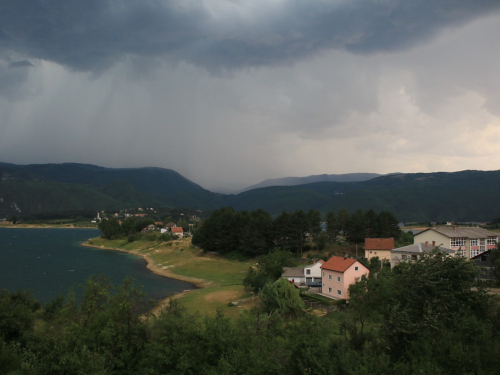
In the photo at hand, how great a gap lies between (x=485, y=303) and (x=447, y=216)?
17966cm

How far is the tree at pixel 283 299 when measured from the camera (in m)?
30.3

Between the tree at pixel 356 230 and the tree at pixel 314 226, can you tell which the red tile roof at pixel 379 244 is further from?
the tree at pixel 314 226

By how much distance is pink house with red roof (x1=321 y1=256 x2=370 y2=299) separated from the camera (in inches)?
1362

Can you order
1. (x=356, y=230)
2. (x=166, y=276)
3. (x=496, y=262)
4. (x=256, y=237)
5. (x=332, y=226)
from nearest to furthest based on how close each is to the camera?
1. (x=496, y=262)
2. (x=166, y=276)
3. (x=356, y=230)
4. (x=332, y=226)
5. (x=256, y=237)

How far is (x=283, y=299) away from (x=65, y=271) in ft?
145

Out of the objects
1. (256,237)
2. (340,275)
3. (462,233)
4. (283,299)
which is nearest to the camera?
(283,299)

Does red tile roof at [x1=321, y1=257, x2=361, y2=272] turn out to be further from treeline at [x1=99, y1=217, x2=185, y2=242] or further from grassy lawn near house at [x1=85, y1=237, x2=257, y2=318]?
treeline at [x1=99, y1=217, x2=185, y2=242]

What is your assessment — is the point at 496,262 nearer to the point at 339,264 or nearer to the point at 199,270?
the point at 339,264

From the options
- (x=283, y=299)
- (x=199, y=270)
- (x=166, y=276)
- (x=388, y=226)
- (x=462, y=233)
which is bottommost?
(x=166, y=276)

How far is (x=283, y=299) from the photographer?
30.5 m

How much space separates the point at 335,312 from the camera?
2973 cm

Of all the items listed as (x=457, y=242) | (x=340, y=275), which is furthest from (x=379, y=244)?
(x=340, y=275)

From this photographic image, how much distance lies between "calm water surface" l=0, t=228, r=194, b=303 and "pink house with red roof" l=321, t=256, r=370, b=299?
1879cm

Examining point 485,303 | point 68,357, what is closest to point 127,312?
point 68,357
